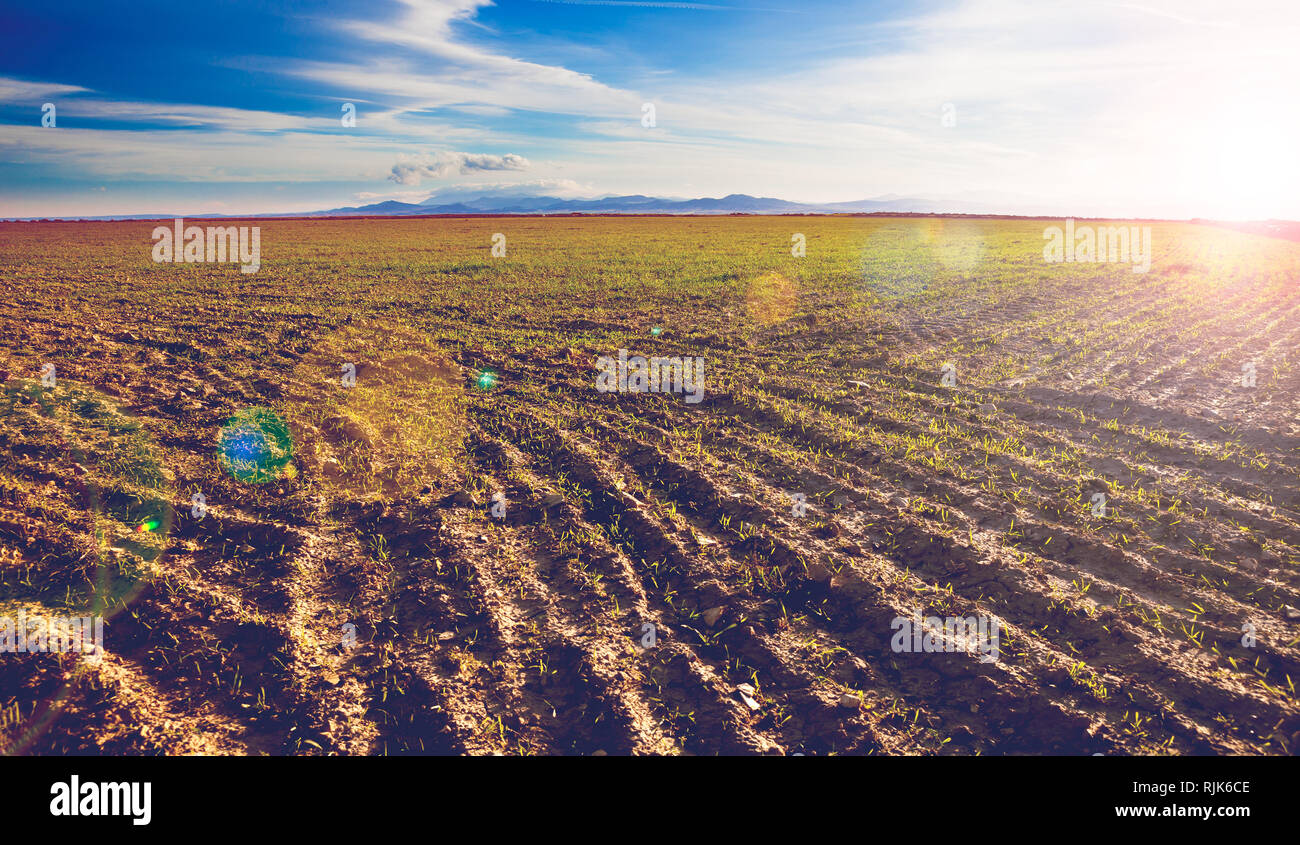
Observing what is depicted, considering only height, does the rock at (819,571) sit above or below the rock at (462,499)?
below

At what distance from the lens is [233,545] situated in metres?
5.44

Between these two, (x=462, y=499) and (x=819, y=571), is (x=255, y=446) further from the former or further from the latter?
(x=819, y=571)

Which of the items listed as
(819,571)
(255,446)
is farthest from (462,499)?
(819,571)

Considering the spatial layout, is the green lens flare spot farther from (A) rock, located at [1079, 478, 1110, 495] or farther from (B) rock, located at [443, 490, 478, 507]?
(A) rock, located at [1079, 478, 1110, 495]

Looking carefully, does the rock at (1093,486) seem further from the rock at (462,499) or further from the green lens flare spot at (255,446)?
the green lens flare spot at (255,446)

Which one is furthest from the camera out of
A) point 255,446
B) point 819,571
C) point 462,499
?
point 255,446

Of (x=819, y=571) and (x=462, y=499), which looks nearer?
(x=819, y=571)

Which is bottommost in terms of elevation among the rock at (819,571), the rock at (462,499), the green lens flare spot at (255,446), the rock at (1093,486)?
the rock at (819,571)

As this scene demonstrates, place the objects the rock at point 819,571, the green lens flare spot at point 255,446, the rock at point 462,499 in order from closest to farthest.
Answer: the rock at point 819,571, the rock at point 462,499, the green lens flare spot at point 255,446

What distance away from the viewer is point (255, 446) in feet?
23.8

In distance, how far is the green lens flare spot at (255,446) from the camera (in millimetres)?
6730

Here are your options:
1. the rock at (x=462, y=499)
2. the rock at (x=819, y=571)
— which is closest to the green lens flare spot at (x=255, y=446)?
the rock at (x=462, y=499)

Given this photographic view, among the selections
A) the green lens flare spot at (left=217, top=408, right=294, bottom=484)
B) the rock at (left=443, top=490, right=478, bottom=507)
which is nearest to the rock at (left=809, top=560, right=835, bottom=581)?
the rock at (left=443, top=490, right=478, bottom=507)
